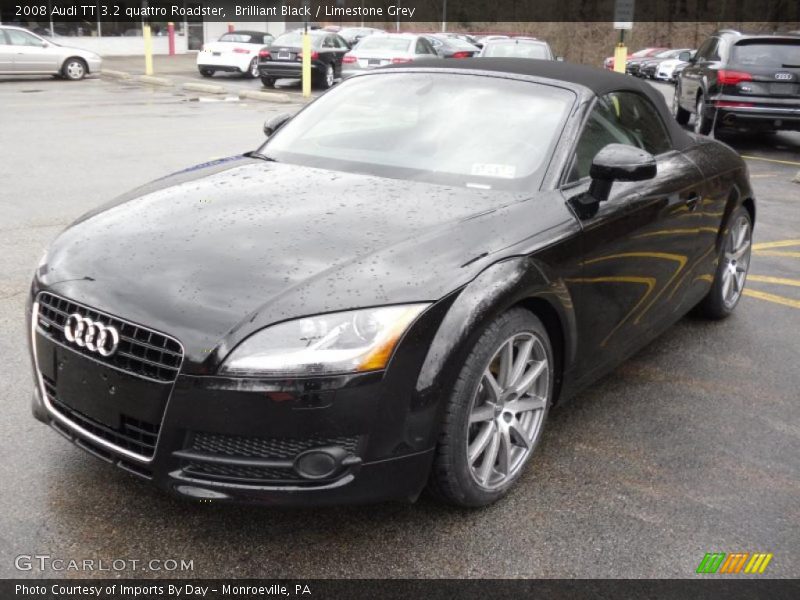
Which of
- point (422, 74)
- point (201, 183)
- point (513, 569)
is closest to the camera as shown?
point (513, 569)

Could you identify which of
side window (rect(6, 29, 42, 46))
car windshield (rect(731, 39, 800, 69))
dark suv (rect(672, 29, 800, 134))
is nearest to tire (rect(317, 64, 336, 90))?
side window (rect(6, 29, 42, 46))

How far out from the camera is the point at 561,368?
3445mm

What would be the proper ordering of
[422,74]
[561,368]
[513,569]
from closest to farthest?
[513,569] → [561,368] → [422,74]

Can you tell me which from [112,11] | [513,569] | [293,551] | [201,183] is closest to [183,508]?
[293,551]

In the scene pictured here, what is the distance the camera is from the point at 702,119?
1329 centimetres

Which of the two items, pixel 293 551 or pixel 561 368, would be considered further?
pixel 561 368

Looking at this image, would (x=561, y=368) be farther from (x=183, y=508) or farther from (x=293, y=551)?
(x=183, y=508)

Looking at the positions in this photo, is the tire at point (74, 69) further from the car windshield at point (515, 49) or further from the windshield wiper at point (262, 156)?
Answer: the windshield wiper at point (262, 156)

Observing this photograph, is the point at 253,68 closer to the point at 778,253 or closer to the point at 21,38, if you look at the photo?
the point at 21,38

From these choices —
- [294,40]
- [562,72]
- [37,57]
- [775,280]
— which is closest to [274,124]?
[562,72]

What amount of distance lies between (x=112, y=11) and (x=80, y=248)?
34.9 metres

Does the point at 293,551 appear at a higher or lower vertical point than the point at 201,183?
lower

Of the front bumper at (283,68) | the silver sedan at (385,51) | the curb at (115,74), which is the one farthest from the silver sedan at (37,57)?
the silver sedan at (385,51)

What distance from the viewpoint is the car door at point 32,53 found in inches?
867
